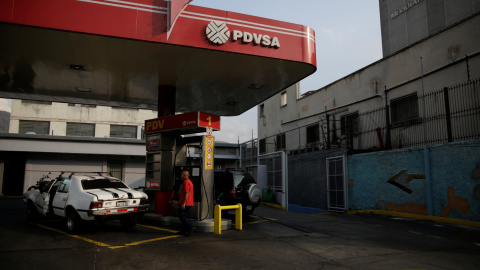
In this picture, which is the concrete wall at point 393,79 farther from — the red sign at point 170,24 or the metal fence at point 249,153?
the red sign at point 170,24

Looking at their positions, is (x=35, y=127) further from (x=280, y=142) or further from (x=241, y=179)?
(x=241, y=179)

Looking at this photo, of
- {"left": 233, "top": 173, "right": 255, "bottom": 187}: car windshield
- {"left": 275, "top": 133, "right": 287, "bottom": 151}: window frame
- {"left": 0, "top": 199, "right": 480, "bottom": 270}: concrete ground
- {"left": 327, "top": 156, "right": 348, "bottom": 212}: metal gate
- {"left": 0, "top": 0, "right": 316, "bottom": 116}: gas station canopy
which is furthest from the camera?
{"left": 275, "top": 133, "right": 287, "bottom": 151}: window frame

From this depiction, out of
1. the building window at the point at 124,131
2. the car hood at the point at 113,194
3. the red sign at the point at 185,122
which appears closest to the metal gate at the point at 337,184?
the red sign at the point at 185,122

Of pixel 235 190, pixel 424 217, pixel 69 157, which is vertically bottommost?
pixel 424 217

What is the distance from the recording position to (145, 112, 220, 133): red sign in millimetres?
10344

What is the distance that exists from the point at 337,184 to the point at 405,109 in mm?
5002

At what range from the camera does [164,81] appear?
476 inches

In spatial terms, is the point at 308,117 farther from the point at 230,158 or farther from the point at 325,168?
the point at 230,158

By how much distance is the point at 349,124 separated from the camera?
20000mm

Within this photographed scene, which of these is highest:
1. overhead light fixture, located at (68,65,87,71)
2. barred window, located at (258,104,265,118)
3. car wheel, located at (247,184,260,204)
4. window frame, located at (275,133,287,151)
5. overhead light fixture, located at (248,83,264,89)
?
barred window, located at (258,104,265,118)

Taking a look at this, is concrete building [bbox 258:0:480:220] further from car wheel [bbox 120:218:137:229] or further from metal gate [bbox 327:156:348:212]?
A: car wheel [bbox 120:218:137:229]

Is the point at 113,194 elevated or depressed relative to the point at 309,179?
depressed

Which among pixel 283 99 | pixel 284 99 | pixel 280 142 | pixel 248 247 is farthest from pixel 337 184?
pixel 283 99

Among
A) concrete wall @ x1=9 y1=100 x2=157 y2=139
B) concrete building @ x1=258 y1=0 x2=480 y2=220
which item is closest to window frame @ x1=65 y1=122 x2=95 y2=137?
concrete wall @ x1=9 y1=100 x2=157 y2=139
